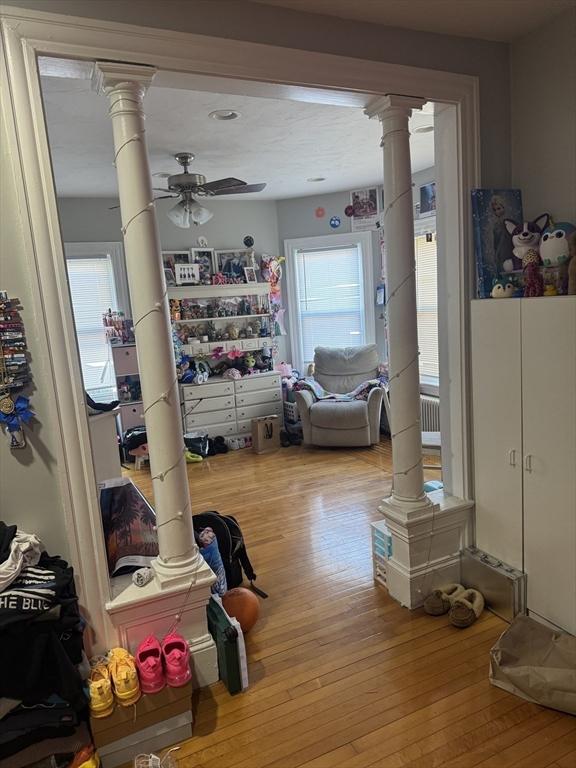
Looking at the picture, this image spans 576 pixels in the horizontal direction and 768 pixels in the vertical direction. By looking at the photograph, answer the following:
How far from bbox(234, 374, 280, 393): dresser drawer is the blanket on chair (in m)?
0.37

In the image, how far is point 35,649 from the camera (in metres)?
1.65

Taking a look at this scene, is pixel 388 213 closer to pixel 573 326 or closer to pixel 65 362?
pixel 573 326

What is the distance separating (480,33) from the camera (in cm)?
237

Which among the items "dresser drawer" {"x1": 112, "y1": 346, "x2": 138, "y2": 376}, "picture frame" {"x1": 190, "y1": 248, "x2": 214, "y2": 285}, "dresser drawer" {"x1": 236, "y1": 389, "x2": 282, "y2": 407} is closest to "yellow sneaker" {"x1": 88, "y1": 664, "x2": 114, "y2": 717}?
"dresser drawer" {"x1": 112, "y1": 346, "x2": 138, "y2": 376}

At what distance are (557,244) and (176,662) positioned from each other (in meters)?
2.21

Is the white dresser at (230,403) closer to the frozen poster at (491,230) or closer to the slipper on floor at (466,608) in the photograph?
the slipper on floor at (466,608)

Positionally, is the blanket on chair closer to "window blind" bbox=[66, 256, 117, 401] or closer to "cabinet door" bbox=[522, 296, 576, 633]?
"window blind" bbox=[66, 256, 117, 401]

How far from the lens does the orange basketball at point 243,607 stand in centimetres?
251

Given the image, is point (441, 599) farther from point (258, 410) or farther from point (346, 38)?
point (258, 410)

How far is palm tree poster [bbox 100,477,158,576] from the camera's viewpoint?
2.21m

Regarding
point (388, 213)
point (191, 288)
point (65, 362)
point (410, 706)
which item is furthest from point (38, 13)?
point (191, 288)

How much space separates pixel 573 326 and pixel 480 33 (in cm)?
Answer: 139

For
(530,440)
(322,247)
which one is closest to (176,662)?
(530,440)

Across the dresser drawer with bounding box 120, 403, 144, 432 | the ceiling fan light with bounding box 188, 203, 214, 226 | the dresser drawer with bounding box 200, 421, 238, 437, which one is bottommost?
the dresser drawer with bounding box 200, 421, 238, 437
